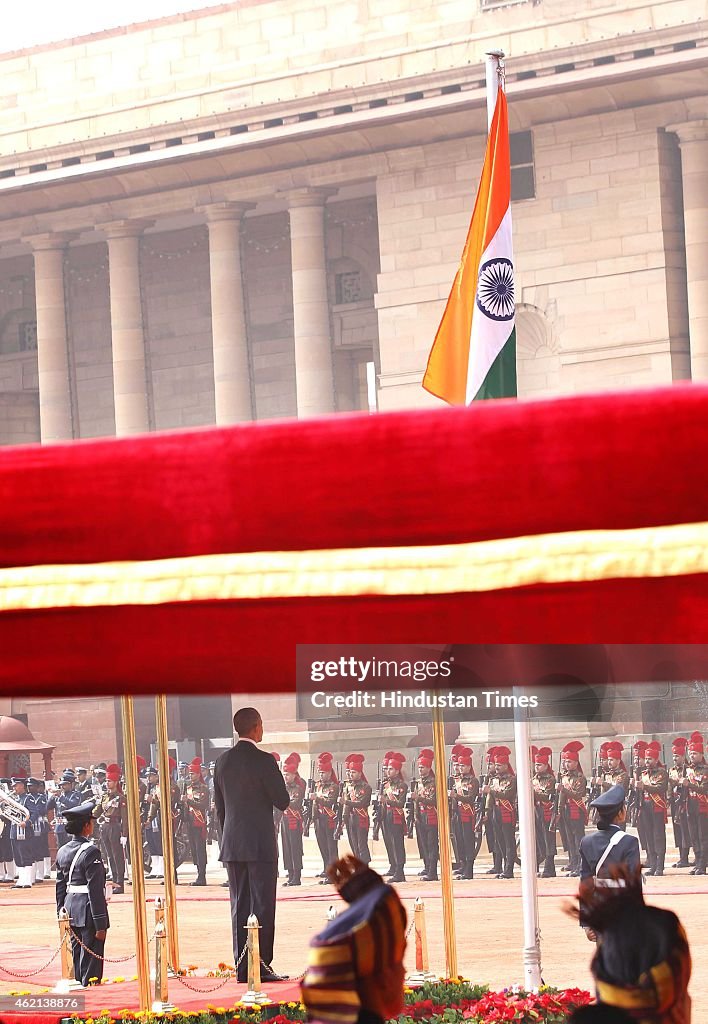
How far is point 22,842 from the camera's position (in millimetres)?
5723

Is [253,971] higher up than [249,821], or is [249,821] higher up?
[249,821]

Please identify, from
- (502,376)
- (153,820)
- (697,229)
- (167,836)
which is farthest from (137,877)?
(697,229)

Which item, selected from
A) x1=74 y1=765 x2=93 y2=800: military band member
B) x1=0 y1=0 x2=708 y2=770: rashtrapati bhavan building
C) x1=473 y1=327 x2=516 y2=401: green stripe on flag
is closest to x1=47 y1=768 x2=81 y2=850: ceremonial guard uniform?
x1=74 y1=765 x2=93 y2=800: military band member

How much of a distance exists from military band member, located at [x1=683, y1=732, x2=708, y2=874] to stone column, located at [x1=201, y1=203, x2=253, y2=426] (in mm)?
32503

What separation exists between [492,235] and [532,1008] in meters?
7.45

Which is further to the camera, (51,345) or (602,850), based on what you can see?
(51,345)

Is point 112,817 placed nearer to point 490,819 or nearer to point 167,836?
point 167,836

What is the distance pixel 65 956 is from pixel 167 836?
4.28 feet

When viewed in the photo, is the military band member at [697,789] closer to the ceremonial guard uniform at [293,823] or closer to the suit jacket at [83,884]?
the suit jacket at [83,884]

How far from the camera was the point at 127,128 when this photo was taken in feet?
136

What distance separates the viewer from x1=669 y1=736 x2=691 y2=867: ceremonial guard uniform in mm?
6296

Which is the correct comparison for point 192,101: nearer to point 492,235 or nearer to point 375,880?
point 492,235

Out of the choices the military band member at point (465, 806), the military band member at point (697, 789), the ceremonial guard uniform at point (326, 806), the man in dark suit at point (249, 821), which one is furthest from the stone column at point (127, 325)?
the ceremonial guard uniform at point (326, 806)

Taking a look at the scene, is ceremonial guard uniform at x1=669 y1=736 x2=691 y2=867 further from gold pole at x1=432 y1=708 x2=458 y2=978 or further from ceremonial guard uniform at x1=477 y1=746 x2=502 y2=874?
ceremonial guard uniform at x1=477 y1=746 x2=502 y2=874
